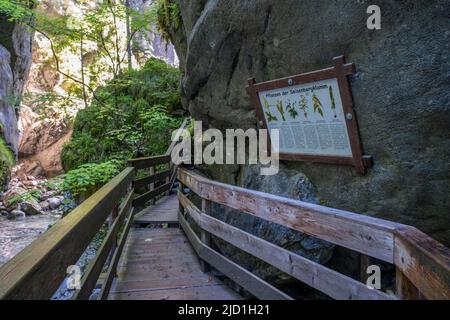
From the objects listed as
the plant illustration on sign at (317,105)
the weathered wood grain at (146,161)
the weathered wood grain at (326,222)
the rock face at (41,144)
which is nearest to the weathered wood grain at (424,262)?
the weathered wood grain at (326,222)

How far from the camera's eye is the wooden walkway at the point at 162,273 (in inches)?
136

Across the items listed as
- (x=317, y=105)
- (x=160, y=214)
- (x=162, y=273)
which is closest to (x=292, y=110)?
(x=317, y=105)

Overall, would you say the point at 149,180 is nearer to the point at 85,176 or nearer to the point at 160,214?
the point at 160,214

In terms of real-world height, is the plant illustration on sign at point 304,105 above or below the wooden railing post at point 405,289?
above

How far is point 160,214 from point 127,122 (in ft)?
20.8

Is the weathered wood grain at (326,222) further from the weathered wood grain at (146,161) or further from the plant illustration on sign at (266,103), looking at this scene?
the weathered wood grain at (146,161)

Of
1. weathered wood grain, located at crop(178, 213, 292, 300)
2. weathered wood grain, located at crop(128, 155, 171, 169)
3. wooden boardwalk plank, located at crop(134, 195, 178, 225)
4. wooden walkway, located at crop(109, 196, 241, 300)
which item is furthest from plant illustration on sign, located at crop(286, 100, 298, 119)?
wooden boardwalk plank, located at crop(134, 195, 178, 225)

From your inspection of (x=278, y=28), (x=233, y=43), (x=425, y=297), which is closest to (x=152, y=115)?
(x=233, y=43)

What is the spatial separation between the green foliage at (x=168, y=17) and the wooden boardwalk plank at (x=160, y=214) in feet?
14.8

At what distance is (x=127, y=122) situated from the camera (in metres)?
12.5

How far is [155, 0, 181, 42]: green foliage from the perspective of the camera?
26.5 ft

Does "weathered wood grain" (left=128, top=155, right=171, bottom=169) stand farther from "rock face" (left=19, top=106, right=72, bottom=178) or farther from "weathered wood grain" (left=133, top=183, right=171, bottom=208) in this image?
"rock face" (left=19, top=106, right=72, bottom=178)

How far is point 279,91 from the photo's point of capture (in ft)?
13.1
